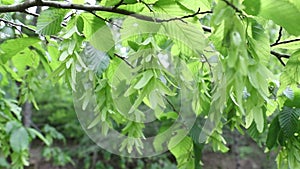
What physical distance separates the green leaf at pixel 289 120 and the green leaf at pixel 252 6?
1.00 ft

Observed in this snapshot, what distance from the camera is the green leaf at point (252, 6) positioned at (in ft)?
1.33

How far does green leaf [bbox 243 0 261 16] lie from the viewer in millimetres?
406

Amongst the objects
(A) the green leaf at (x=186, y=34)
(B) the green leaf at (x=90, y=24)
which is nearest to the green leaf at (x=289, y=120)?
(A) the green leaf at (x=186, y=34)

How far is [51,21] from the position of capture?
541 millimetres

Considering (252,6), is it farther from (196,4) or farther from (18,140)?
(18,140)

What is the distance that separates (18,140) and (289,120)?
1204 mm

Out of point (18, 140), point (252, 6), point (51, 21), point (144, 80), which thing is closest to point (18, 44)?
point (51, 21)

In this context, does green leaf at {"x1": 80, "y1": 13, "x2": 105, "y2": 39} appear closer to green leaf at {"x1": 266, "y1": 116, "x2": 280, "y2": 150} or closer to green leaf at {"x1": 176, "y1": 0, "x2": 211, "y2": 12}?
green leaf at {"x1": 176, "y1": 0, "x2": 211, "y2": 12}

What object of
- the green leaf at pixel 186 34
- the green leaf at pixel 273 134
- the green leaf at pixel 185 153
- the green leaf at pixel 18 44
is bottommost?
the green leaf at pixel 185 153

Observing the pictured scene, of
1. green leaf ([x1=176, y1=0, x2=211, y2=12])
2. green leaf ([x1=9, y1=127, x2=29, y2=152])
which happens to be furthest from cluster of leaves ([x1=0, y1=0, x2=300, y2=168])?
green leaf ([x1=9, y1=127, x2=29, y2=152])

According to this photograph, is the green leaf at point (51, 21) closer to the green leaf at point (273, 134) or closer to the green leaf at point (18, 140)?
the green leaf at point (273, 134)

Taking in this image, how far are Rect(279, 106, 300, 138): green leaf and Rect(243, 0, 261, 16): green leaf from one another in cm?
31

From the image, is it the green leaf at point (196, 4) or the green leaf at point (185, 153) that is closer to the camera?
the green leaf at point (196, 4)


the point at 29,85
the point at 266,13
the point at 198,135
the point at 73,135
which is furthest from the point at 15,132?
the point at 73,135
